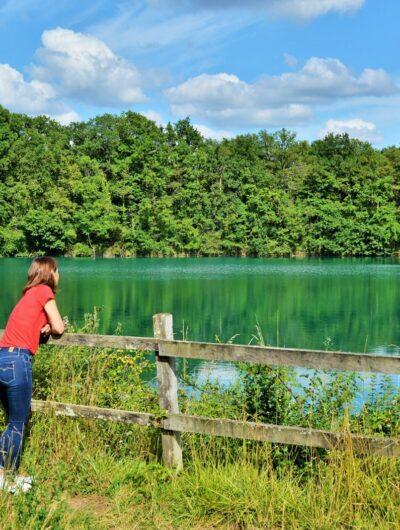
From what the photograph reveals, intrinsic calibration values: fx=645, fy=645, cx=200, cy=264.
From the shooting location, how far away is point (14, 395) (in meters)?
4.61

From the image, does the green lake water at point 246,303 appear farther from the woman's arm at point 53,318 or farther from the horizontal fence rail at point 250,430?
the woman's arm at point 53,318

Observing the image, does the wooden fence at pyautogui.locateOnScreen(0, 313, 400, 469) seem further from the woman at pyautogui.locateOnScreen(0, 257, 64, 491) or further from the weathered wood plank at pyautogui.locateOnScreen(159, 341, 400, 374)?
the woman at pyautogui.locateOnScreen(0, 257, 64, 491)

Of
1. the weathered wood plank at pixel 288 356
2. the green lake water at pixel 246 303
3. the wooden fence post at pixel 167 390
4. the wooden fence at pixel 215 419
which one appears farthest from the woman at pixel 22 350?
the green lake water at pixel 246 303

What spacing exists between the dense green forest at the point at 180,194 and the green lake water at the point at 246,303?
78.9 ft

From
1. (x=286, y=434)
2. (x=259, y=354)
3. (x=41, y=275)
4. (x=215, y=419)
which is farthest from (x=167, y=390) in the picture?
(x=41, y=275)

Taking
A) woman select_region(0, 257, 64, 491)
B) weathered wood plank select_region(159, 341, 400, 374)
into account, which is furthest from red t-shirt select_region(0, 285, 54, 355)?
weathered wood plank select_region(159, 341, 400, 374)

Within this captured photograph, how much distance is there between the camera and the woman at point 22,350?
4.59m

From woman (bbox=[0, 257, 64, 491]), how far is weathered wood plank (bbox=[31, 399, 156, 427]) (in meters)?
0.55

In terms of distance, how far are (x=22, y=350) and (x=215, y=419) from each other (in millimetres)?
1485

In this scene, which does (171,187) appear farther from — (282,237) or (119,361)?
(119,361)

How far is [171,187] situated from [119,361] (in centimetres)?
6976

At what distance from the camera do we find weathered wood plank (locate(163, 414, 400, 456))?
425cm

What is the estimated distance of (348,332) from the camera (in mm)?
21359

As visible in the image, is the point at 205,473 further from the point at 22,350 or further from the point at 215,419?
the point at 22,350
